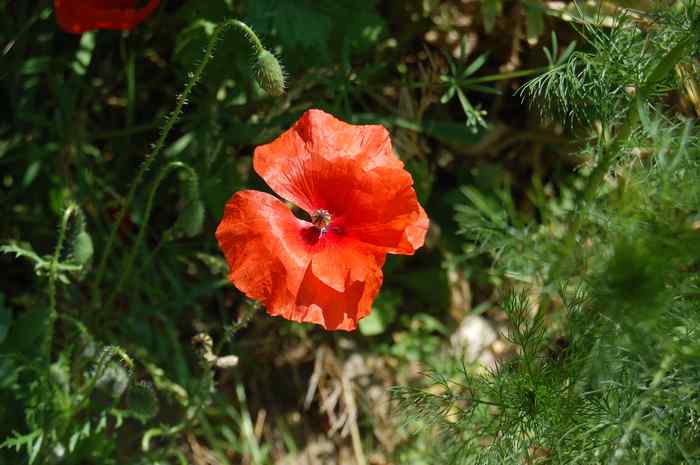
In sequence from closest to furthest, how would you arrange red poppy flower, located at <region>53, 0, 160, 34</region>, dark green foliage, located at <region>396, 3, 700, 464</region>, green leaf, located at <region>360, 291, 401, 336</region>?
dark green foliage, located at <region>396, 3, 700, 464</region> < red poppy flower, located at <region>53, 0, 160, 34</region> < green leaf, located at <region>360, 291, 401, 336</region>

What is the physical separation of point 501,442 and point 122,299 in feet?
4.18

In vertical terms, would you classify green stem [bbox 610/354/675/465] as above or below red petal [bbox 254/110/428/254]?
below

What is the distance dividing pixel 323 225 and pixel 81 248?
22.7 inches

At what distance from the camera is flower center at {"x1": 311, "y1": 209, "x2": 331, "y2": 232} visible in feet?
5.80

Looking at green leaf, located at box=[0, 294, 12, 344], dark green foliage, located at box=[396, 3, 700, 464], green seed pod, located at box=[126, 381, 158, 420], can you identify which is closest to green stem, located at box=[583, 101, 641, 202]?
dark green foliage, located at box=[396, 3, 700, 464]

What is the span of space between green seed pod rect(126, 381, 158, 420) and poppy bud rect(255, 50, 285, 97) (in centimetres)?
70

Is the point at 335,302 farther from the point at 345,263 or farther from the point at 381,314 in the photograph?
the point at 381,314

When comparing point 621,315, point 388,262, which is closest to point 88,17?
point 388,262

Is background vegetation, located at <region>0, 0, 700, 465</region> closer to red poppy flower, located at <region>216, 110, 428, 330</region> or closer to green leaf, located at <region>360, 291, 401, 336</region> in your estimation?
green leaf, located at <region>360, 291, 401, 336</region>

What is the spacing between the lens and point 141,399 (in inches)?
70.3

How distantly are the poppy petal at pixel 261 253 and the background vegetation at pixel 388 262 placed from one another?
0.46 feet

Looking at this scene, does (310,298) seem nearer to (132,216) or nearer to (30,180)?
(132,216)

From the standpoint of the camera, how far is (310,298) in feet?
5.32

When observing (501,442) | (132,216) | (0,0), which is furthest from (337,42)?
(501,442)
